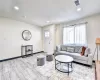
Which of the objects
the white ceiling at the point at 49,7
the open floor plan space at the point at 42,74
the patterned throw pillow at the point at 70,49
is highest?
the white ceiling at the point at 49,7

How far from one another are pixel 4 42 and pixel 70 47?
4.06m

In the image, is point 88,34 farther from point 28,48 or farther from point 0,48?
point 0,48

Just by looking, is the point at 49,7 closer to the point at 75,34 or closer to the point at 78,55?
the point at 75,34

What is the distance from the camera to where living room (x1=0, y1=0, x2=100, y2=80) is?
8.89 feet

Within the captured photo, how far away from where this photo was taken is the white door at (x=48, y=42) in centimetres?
561

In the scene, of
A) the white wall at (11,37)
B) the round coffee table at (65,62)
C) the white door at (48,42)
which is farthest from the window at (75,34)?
the white wall at (11,37)

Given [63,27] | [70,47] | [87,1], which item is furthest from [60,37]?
[87,1]

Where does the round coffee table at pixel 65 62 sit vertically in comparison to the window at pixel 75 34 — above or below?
below

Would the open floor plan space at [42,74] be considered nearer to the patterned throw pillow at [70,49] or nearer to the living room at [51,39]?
the living room at [51,39]

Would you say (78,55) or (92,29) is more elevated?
(92,29)

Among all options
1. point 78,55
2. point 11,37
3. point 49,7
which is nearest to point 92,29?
point 78,55

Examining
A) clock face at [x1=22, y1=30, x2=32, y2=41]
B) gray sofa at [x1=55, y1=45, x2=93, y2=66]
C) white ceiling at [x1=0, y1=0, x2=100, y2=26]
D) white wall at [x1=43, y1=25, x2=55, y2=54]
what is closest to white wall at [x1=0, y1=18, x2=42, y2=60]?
clock face at [x1=22, y1=30, x2=32, y2=41]

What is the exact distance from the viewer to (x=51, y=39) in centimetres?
553

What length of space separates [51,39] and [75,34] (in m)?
2.03
